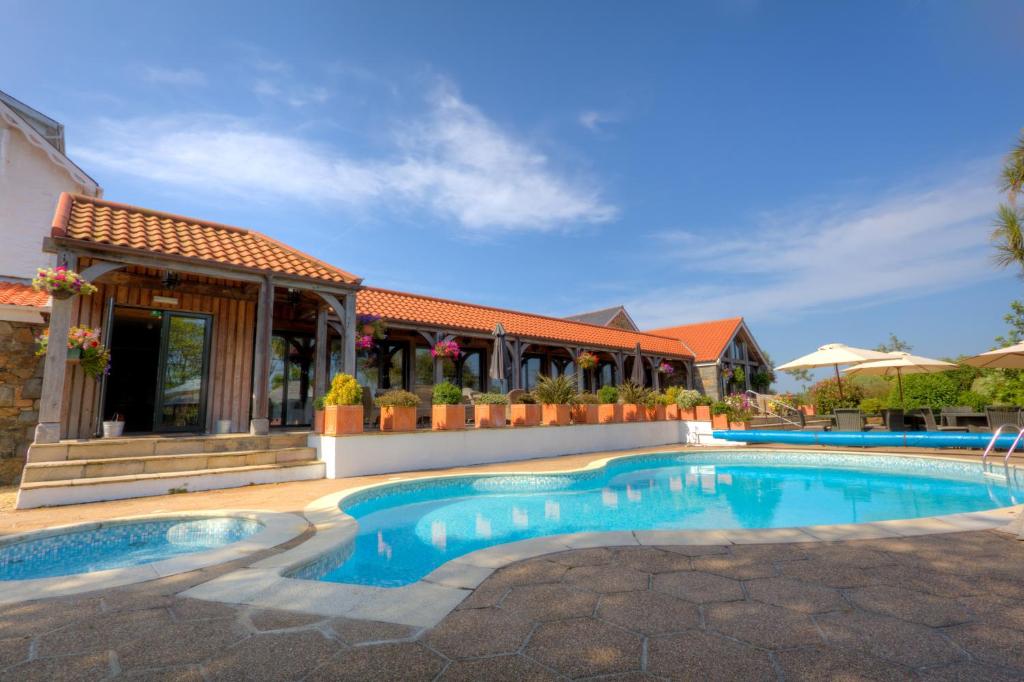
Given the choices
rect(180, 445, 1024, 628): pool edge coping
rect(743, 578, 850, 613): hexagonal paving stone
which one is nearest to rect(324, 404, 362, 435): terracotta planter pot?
rect(180, 445, 1024, 628): pool edge coping

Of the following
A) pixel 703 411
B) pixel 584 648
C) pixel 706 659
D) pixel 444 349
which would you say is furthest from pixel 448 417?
pixel 703 411

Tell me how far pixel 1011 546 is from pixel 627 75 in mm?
11266

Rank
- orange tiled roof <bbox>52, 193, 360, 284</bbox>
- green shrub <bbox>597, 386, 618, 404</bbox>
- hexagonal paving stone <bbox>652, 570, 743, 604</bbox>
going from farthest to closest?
green shrub <bbox>597, 386, 618, 404</bbox>
orange tiled roof <bbox>52, 193, 360, 284</bbox>
hexagonal paving stone <bbox>652, 570, 743, 604</bbox>

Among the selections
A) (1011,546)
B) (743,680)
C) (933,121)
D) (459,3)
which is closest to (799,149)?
(933,121)

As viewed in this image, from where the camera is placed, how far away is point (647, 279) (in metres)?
27.2

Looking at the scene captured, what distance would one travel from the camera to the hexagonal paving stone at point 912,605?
2318 mm

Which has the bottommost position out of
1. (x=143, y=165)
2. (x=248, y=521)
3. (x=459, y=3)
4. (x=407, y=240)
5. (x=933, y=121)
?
(x=248, y=521)

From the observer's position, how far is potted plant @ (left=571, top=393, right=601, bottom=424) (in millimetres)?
12438

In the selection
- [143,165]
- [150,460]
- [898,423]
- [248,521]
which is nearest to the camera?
[248,521]

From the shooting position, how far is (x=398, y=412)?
9.36 meters

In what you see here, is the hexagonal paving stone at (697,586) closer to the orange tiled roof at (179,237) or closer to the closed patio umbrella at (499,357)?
the orange tiled roof at (179,237)

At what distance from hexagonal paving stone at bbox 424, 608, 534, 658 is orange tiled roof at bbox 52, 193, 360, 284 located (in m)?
8.24

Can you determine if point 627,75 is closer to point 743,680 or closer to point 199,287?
point 199,287

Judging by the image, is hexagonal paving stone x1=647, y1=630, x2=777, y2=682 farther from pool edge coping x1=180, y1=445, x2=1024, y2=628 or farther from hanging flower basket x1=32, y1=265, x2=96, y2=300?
hanging flower basket x1=32, y1=265, x2=96, y2=300
